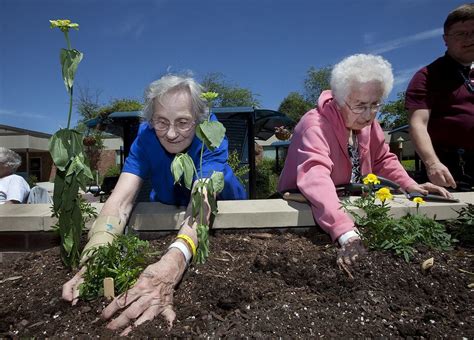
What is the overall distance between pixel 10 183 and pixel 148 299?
3641 millimetres

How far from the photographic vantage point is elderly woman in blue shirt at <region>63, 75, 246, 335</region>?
53.1 inches

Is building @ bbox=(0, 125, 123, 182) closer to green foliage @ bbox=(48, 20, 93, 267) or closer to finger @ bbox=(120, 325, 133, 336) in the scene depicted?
green foliage @ bbox=(48, 20, 93, 267)

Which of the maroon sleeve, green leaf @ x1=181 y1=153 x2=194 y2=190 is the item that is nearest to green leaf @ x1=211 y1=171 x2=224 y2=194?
green leaf @ x1=181 y1=153 x2=194 y2=190

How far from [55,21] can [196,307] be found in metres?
1.21

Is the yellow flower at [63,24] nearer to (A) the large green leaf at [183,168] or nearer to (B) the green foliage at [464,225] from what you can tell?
(A) the large green leaf at [183,168]

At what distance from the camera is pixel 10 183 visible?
4281 mm

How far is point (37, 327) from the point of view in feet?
4.46

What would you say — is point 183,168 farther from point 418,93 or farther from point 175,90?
point 418,93

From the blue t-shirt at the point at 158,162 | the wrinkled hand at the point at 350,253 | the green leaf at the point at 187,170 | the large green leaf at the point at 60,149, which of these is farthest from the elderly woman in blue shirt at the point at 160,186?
the wrinkled hand at the point at 350,253

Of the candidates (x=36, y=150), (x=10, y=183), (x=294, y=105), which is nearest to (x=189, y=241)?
(x=10, y=183)

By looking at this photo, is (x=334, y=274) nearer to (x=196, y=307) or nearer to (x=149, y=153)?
(x=196, y=307)

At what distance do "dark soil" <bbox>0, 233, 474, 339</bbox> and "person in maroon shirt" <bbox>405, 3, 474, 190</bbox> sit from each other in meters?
0.98

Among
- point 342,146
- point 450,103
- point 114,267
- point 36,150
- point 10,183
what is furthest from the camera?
point 36,150

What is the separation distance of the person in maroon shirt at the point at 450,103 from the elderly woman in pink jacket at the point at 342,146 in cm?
40
